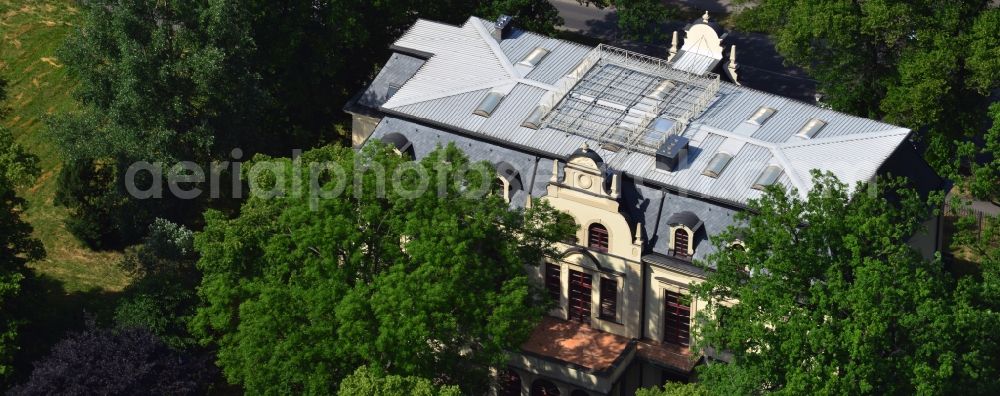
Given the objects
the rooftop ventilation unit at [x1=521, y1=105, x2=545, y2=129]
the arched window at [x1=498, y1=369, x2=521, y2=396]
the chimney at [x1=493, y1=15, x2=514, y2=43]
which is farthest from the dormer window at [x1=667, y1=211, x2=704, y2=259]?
the chimney at [x1=493, y1=15, x2=514, y2=43]

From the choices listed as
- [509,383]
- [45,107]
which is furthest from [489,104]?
[45,107]

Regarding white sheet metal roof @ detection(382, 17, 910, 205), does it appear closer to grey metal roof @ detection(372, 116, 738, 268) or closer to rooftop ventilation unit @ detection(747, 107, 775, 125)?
rooftop ventilation unit @ detection(747, 107, 775, 125)

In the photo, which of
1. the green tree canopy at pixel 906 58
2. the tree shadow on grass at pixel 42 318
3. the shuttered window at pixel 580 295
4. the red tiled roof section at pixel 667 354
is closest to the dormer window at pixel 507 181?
the shuttered window at pixel 580 295

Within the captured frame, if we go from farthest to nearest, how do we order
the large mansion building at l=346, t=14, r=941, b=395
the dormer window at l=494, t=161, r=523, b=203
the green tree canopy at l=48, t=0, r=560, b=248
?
the green tree canopy at l=48, t=0, r=560, b=248 → the dormer window at l=494, t=161, r=523, b=203 → the large mansion building at l=346, t=14, r=941, b=395

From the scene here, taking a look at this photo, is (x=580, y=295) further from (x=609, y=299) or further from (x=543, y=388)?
(x=543, y=388)

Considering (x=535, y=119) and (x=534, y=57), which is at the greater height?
(x=534, y=57)

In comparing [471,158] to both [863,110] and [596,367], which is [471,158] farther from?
[863,110]
